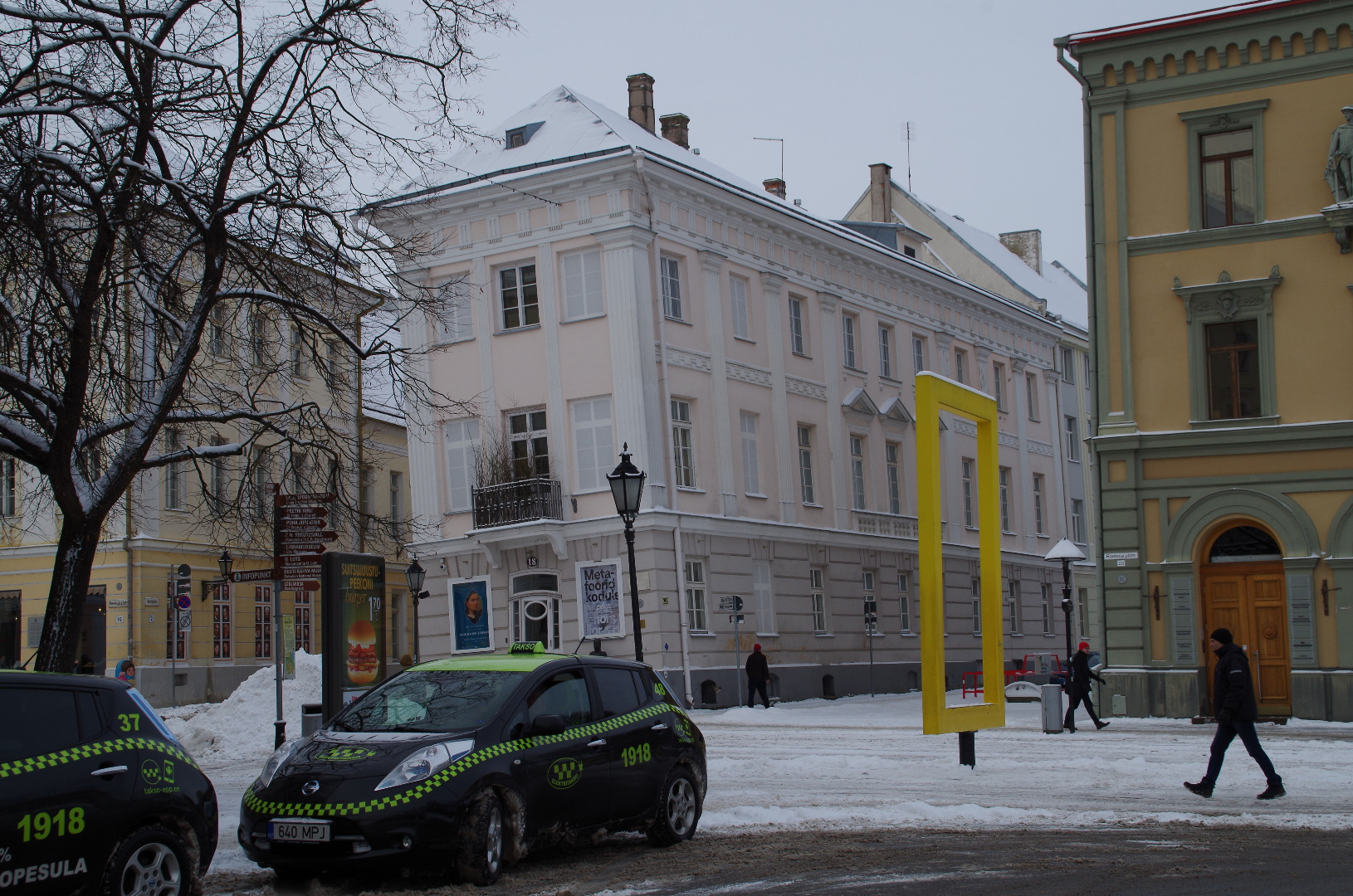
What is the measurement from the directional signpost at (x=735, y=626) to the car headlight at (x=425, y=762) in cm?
2461

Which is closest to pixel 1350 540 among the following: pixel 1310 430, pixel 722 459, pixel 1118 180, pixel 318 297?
pixel 1310 430

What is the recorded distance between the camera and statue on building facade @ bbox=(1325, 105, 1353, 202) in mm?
26062

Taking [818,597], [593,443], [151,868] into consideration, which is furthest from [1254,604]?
[151,868]

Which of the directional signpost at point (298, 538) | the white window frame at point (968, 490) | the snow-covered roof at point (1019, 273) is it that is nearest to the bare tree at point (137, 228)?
the directional signpost at point (298, 538)

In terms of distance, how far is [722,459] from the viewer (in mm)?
37469

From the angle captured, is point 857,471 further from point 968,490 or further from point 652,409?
point 652,409

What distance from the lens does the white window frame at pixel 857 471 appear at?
4338 centimetres

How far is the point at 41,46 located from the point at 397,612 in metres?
41.0

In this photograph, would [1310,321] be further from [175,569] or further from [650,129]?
[175,569]

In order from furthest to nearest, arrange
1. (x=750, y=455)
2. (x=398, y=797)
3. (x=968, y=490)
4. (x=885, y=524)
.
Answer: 1. (x=968, y=490)
2. (x=885, y=524)
3. (x=750, y=455)
4. (x=398, y=797)

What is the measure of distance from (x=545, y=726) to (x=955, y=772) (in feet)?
27.6

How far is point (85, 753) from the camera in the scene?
28.5 feet

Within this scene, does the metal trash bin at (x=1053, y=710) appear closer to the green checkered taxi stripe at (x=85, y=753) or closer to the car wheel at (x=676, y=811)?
the car wheel at (x=676, y=811)

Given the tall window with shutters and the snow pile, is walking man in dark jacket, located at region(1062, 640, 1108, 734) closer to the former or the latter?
the snow pile
